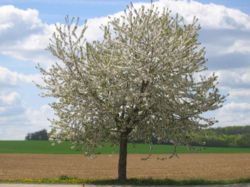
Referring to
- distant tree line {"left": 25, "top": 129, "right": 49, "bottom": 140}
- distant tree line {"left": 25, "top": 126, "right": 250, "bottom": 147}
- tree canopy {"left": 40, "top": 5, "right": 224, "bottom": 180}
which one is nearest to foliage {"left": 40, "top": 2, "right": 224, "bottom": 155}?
tree canopy {"left": 40, "top": 5, "right": 224, "bottom": 180}

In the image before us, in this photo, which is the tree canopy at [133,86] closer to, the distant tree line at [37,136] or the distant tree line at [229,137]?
the distant tree line at [229,137]

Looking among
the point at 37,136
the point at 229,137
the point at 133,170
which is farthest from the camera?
the point at 37,136

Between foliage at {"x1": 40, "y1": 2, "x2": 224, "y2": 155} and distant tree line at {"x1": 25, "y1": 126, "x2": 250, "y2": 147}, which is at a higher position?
distant tree line at {"x1": 25, "y1": 126, "x2": 250, "y2": 147}

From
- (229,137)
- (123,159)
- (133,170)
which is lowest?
(133,170)

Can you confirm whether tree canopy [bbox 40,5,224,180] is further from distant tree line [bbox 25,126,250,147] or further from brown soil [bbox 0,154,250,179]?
distant tree line [bbox 25,126,250,147]

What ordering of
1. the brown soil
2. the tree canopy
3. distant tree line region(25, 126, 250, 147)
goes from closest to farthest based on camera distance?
1. the tree canopy
2. the brown soil
3. distant tree line region(25, 126, 250, 147)

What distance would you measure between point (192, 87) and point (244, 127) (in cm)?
14482

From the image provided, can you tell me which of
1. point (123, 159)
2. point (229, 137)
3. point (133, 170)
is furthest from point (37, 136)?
point (123, 159)

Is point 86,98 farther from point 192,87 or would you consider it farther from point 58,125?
point 192,87

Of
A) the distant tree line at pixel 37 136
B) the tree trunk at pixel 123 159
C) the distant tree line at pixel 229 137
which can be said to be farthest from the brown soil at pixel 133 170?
the distant tree line at pixel 37 136

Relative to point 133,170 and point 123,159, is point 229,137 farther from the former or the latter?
point 123,159

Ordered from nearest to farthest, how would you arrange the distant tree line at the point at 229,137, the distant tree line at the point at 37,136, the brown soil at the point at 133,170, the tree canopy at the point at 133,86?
the tree canopy at the point at 133,86, the brown soil at the point at 133,170, the distant tree line at the point at 229,137, the distant tree line at the point at 37,136

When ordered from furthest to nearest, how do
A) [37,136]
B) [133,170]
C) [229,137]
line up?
[37,136] → [229,137] → [133,170]

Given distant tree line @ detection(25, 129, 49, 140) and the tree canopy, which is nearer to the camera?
the tree canopy
